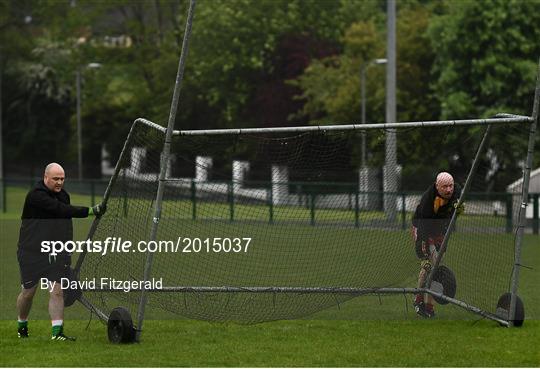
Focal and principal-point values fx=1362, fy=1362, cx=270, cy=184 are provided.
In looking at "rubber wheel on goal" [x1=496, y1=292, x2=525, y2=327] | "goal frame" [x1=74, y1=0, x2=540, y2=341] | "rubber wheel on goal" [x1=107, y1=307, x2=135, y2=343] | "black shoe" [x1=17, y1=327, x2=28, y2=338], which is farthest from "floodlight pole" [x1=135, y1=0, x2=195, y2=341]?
"rubber wheel on goal" [x1=496, y1=292, x2=525, y2=327]

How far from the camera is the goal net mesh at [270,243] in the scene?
13.9 meters

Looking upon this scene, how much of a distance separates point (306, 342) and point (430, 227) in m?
2.65

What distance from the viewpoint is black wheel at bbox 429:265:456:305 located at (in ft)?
49.0

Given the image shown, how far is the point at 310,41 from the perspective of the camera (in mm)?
61250

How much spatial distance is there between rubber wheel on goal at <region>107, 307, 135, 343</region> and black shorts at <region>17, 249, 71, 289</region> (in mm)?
669

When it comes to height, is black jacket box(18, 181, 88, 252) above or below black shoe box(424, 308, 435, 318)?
above

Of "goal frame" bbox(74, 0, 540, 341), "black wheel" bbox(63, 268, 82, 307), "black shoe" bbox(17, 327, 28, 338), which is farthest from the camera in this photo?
"black wheel" bbox(63, 268, 82, 307)

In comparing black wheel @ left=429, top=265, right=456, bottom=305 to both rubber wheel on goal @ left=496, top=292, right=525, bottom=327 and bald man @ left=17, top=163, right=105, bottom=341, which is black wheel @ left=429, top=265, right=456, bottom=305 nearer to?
rubber wheel on goal @ left=496, top=292, right=525, bottom=327

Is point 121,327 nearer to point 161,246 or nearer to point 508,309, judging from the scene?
point 161,246

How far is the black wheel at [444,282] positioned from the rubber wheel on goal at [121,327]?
150 inches

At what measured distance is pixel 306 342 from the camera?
12.9 metres

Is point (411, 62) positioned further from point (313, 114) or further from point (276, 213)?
point (276, 213)

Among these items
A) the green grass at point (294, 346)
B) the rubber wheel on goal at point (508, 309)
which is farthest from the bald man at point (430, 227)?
the rubber wheel on goal at point (508, 309)

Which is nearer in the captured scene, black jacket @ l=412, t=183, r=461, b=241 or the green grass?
the green grass
